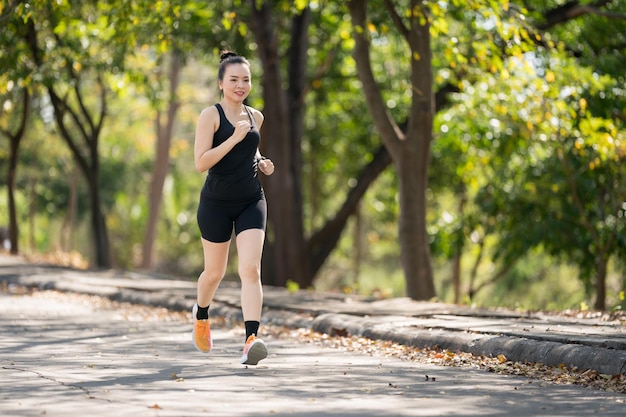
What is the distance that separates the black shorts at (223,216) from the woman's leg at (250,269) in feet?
0.42

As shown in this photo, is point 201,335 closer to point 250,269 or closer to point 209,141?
point 250,269

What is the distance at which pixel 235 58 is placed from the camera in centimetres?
878

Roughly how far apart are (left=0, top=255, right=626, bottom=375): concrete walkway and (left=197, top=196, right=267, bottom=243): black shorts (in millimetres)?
2169

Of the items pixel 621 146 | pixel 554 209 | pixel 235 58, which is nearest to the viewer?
pixel 235 58

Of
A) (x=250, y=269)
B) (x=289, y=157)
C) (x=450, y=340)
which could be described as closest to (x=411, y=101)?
(x=289, y=157)

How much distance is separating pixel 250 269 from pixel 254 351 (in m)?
0.62

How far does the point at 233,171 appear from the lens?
28.5ft

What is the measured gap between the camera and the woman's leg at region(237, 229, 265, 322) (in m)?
8.55

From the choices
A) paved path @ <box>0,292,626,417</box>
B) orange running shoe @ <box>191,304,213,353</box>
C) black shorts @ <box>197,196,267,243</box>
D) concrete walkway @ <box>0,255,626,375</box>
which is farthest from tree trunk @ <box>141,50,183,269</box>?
black shorts @ <box>197,196,267,243</box>

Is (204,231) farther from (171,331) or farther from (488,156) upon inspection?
(488,156)

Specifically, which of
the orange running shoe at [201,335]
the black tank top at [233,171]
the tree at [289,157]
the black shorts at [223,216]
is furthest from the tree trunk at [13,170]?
the black tank top at [233,171]

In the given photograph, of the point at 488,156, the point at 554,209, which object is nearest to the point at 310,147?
the point at 488,156

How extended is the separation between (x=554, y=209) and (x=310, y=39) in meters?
6.50

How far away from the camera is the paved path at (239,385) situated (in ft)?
Answer: 21.1
